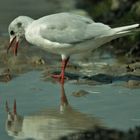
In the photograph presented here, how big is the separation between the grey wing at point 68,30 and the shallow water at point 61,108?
2.00 feet

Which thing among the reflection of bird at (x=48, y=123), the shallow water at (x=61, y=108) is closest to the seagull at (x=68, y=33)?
the shallow water at (x=61, y=108)

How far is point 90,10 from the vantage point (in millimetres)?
13844

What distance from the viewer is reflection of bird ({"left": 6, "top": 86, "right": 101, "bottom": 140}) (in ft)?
21.0

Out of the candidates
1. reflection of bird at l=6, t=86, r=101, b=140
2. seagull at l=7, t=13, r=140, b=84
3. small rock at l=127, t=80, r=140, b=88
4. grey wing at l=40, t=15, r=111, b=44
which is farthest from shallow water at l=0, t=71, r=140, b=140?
grey wing at l=40, t=15, r=111, b=44

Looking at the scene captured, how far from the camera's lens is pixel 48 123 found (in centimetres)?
683

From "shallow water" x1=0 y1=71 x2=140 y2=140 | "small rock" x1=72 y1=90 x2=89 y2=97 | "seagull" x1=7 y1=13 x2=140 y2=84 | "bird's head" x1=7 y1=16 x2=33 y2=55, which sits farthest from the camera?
"bird's head" x1=7 y1=16 x2=33 y2=55

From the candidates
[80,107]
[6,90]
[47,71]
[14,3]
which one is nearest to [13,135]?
[80,107]

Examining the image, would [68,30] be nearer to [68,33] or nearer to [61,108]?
[68,33]

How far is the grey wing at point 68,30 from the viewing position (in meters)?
8.35

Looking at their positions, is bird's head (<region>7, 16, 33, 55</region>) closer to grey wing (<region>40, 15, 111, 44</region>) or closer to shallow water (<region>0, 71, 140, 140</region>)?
grey wing (<region>40, 15, 111, 44</region>)

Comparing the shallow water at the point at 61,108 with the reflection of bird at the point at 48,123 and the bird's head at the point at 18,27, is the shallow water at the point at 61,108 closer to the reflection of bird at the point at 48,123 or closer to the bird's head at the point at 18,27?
the reflection of bird at the point at 48,123

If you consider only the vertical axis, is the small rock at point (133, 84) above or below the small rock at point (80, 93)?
above

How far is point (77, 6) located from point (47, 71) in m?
5.80

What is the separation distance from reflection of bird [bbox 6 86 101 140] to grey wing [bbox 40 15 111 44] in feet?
4.08
